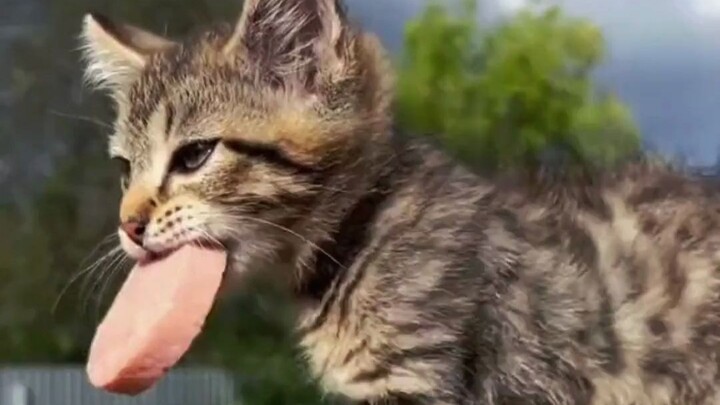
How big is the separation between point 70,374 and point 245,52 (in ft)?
1.28

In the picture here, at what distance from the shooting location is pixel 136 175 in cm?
100

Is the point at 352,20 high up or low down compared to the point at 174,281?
up

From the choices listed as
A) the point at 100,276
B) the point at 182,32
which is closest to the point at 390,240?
the point at 100,276

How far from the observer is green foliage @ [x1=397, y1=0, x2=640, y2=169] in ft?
4.08

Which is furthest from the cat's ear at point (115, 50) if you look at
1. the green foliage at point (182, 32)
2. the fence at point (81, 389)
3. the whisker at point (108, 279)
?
the fence at point (81, 389)

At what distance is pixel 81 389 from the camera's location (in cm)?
112

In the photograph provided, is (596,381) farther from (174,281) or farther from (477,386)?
(174,281)

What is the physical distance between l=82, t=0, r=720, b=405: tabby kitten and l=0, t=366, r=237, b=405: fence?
23 cm

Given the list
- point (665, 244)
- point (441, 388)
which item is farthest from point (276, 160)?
point (665, 244)

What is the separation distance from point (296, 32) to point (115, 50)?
0.74ft

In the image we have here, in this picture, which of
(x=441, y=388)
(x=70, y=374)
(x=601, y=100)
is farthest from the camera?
(x=601, y=100)

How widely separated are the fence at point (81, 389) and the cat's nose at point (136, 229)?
0.20m

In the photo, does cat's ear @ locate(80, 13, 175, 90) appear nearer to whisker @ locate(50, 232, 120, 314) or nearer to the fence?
whisker @ locate(50, 232, 120, 314)

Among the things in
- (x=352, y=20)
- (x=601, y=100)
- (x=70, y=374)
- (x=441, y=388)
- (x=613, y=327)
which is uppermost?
(x=601, y=100)
